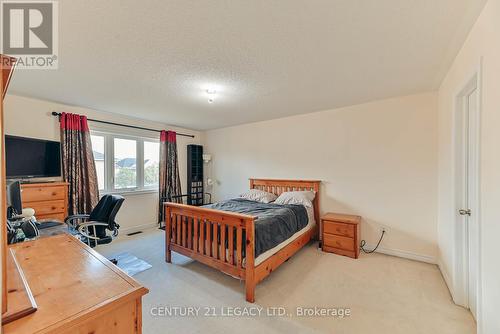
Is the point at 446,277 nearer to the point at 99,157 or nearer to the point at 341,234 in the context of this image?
the point at 341,234

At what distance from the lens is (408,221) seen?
3092mm

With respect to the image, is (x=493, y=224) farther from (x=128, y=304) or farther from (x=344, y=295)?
(x=128, y=304)

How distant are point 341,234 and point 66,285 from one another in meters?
3.17

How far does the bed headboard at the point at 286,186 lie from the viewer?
12.5 feet

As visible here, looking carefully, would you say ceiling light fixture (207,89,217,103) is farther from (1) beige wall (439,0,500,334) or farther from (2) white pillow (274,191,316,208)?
(1) beige wall (439,0,500,334)

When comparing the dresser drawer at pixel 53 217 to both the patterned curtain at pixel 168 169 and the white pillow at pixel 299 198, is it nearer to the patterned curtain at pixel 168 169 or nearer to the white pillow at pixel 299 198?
the patterned curtain at pixel 168 169

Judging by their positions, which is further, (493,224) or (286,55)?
(286,55)

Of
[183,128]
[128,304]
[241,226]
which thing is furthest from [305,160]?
[128,304]

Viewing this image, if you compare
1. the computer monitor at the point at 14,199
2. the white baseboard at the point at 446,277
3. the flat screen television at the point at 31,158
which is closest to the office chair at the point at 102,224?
the computer monitor at the point at 14,199

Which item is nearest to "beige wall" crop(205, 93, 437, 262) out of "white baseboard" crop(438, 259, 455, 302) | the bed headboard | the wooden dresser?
the bed headboard

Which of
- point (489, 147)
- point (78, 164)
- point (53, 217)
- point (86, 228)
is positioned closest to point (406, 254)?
point (489, 147)

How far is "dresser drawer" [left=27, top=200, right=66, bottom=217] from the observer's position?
2.77 m

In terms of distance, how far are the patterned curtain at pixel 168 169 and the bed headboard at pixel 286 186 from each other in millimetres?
1778

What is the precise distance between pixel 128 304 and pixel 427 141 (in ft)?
12.1
